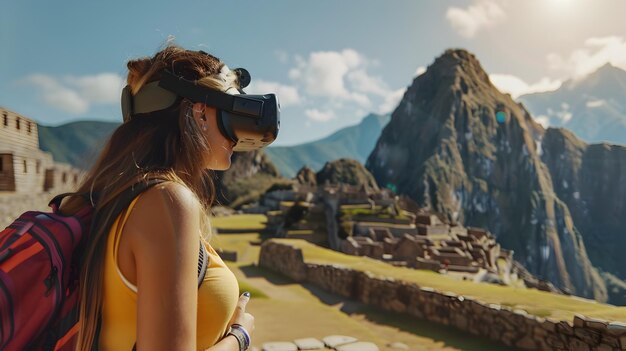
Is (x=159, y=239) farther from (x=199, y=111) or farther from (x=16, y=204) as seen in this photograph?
(x=16, y=204)

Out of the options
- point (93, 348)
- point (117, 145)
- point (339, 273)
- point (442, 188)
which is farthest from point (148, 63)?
point (442, 188)

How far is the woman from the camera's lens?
→ 4.75 feet

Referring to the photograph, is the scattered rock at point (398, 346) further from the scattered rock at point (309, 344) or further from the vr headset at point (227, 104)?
the vr headset at point (227, 104)

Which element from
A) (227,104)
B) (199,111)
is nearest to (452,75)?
(227,104)

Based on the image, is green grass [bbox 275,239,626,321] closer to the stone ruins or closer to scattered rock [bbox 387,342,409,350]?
scattered rock [bbox 387,342,409,350]

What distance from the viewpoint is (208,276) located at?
1752mm

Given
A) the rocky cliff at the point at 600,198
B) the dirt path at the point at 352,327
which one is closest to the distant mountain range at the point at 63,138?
the dirt path at the point at 352,327

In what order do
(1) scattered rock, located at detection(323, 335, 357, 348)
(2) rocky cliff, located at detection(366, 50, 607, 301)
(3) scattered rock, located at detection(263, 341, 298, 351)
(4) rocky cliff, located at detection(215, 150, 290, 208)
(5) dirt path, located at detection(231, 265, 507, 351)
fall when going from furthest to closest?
1. (2) rocky cliff, located at detection(366, 50, 607, 301)
2. (4) rocky cliff, located at detection(215, 150, 290, 208)
3. (5) dirt path, located at detection(231, 265, 507, 351)
4. (1) scattered rock, located at detection(323, 335, 357, 348)
5. (3) scattered rock, located at detection(263, 341, 298, 351)

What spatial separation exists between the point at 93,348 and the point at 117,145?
847 mm

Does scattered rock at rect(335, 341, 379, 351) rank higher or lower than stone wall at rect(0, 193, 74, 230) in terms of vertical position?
lower

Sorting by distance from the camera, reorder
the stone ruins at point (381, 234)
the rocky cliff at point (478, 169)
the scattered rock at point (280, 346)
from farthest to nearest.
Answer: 1. the rocky cliff at point (478, 169)
2. the stone ruins at point (381, 234)
3. the scattered rock at point (280, 346)

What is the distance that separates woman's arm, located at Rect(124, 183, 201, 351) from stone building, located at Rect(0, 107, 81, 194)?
21000 millimetres

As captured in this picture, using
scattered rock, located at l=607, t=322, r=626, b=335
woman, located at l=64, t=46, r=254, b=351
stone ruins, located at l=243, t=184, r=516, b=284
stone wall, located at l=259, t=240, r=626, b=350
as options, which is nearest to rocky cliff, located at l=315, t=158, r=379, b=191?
stone ruins, located at l=243, t=184, r=516, b=284

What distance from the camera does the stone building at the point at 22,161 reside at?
65.7 feet
